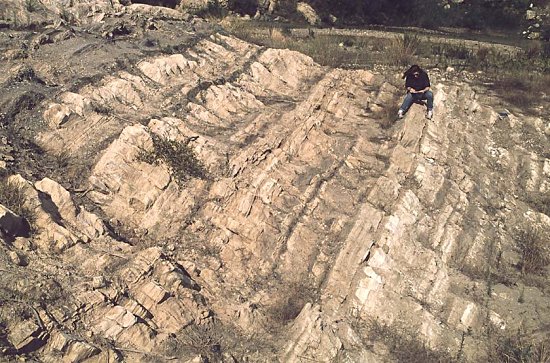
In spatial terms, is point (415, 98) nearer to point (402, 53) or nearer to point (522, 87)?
point (402, 53)

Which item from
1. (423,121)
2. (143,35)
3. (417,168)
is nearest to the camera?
(417,168)

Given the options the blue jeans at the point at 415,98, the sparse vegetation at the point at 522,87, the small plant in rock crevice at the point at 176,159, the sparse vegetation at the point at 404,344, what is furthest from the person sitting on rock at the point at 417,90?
the sparse vegetation at the point at 404,344

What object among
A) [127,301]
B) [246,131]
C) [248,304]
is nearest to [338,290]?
[248,304]

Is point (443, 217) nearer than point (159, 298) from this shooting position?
No

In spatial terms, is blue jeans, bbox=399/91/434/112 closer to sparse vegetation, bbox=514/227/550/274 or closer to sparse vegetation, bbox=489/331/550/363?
sparse vegetation, bbox=514/227/550/274

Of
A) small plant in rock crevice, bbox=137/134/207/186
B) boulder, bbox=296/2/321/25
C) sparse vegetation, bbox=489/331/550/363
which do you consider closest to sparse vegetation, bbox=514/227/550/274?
sparse vegetation, bbox=489/331/550/363

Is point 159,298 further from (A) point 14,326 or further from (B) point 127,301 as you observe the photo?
(A) point 14,326
